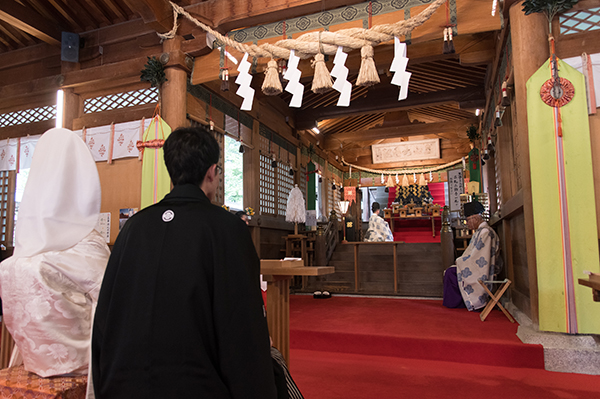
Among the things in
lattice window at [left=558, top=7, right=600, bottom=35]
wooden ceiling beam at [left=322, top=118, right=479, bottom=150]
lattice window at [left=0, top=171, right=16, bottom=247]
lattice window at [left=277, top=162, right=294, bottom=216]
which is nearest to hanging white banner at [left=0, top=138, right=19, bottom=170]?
lattice window at [left=0, top=171, right=16, bottom=247]

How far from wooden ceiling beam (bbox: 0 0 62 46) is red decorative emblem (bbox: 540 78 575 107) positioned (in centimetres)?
628

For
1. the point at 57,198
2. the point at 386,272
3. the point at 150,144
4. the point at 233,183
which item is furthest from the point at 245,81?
the point at 386,272

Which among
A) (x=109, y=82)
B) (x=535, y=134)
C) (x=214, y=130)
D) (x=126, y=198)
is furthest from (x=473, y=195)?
(x=109, y=82)

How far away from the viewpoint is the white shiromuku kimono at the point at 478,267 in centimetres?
529

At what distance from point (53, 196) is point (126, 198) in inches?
166

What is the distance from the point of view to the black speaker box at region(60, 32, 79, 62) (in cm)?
596

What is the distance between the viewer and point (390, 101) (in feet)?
27.3

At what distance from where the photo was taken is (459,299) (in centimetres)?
557

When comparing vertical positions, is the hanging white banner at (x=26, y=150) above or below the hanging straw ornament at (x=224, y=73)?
below

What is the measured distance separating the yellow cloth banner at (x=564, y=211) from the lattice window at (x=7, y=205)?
7.37 m

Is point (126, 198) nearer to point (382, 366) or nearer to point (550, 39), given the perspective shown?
point (382, 366)

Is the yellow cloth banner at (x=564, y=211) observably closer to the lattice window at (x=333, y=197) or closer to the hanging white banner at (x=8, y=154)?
the hanging white banner at (x=8, y=154)

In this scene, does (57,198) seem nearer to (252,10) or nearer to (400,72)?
(400,72)

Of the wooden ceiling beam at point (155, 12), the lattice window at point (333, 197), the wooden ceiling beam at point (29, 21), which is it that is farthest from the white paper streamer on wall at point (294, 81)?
the lattice window at point (333, 197)
